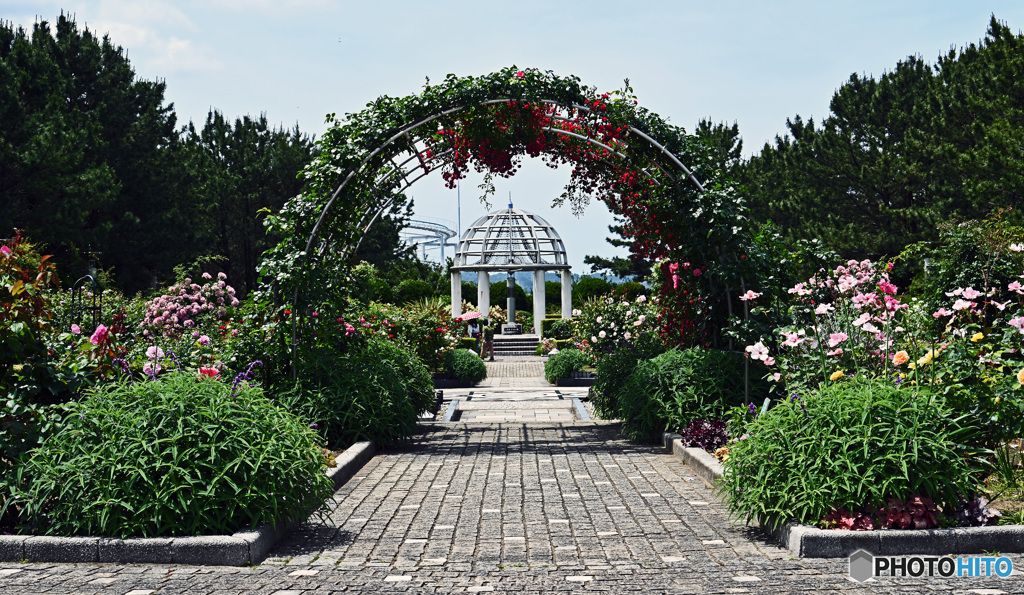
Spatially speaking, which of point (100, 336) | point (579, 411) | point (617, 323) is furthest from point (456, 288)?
point (100, 336)

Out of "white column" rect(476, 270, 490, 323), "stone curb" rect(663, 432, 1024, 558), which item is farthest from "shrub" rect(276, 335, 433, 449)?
"white column" rect(476, 270, 490, 323)

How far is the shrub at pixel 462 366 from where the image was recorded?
16.6 m

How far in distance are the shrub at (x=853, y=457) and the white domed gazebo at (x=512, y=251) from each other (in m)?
23.1

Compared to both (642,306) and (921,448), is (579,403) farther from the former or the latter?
(921,448)

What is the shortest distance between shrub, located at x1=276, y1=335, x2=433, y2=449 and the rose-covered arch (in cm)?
55

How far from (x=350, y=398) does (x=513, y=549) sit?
3795 mm

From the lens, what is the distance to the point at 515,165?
9.65 metres

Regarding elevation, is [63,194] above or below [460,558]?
above

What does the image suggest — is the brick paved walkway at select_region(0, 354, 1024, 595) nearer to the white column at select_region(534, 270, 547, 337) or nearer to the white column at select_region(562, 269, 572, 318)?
the white column at select_region(562, 269, 572, 318)

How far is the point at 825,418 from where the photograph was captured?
4.59m

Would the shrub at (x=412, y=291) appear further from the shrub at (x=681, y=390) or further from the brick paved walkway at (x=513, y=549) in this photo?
the brick paved walkway at (x=513, y=549)

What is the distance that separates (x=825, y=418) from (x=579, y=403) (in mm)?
8165

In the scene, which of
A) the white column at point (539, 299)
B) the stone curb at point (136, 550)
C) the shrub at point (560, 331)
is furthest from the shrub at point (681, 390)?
the white column at point (539, 299)

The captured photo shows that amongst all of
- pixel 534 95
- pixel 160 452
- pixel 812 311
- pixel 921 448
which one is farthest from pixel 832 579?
pixel 534 95
